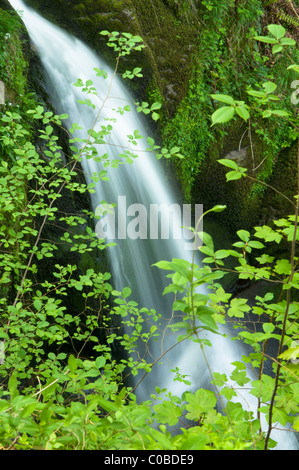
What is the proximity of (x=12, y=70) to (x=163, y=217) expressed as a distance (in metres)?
2.50

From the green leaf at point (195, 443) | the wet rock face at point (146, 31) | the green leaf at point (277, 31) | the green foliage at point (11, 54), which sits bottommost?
the green leaf at point (195, 443)

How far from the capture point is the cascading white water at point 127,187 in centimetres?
408

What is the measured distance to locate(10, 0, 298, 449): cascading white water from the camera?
408cm

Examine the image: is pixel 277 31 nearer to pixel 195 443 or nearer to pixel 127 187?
pixel 195 443

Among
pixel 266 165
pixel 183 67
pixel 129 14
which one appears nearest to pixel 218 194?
pixel 266 165

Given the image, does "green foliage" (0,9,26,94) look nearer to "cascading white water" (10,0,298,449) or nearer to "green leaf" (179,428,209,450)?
"cascading white water" (10,0,298,449)

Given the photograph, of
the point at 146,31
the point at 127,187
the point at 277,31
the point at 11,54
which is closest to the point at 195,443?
the point at 277,31

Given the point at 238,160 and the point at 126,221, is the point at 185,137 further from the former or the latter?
the point at 126,221

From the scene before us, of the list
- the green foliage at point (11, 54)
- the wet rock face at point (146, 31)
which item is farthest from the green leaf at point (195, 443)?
the wet rock face at point (146, 31)

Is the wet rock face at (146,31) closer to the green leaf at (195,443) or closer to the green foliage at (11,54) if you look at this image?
the green foliage at (11,54)

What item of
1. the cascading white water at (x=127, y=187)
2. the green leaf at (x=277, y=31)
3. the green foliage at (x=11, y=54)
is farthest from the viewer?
the cascading white water at (x=127, y=187)

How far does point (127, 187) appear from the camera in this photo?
174 inches

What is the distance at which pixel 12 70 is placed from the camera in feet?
10.8

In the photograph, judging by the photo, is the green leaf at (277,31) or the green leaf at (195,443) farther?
the green leaf at (277,31)
